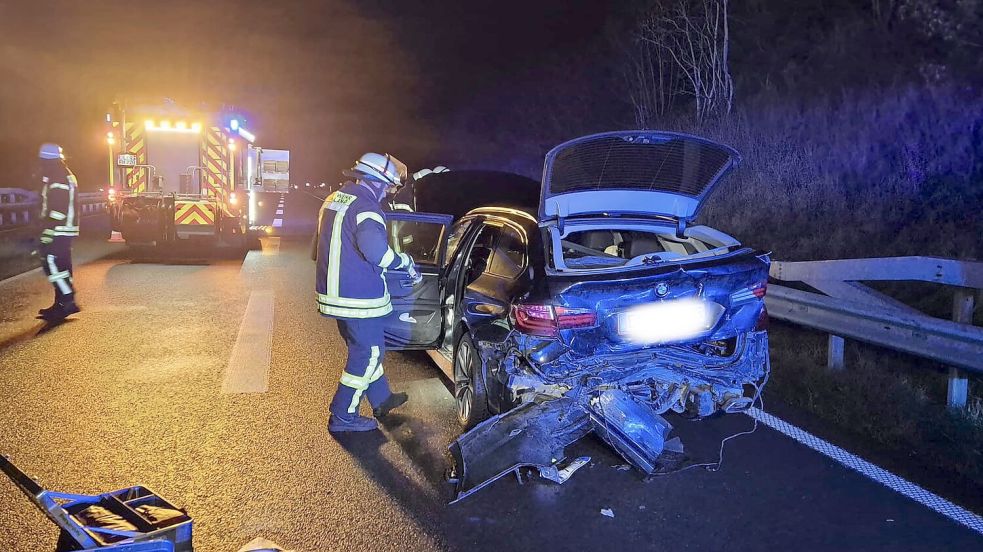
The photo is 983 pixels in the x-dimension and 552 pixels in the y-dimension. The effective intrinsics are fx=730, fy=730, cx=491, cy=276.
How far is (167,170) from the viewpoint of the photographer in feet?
48.8

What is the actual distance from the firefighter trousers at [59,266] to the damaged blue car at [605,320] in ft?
17.8

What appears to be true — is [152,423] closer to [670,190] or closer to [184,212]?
[670,190]

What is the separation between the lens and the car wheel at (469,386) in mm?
4558

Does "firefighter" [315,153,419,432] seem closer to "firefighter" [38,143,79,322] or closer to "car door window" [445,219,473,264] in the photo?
"car door window" [445,219,473,264]

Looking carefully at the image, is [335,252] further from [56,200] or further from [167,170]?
[167,170]

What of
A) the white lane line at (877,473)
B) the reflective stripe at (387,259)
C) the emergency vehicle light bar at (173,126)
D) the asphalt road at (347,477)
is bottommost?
the asphalt road at (347,477)

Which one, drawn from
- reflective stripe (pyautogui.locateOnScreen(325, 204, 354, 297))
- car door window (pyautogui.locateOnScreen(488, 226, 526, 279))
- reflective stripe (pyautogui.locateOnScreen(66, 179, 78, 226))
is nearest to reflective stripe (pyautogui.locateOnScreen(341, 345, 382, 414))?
reflective stripe (pyautogui.locateOnScreen(325, 204, 354, 297))

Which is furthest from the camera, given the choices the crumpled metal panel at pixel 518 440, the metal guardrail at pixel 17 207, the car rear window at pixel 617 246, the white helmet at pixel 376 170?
the metal guardrail at pixel 17 207

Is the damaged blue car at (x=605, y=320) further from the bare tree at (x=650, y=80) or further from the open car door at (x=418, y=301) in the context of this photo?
the bare tree at (x=650, y=80)

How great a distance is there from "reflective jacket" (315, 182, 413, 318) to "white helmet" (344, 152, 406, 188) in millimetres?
88

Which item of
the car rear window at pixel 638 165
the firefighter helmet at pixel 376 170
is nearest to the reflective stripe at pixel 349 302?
the firefighter helmet at pixel 376 170

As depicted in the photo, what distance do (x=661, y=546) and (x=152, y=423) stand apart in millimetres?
3381

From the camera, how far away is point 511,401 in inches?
165

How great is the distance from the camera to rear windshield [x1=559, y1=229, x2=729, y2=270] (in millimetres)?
4910
